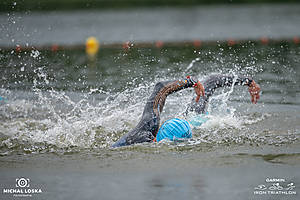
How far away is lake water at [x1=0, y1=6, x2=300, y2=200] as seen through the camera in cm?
618

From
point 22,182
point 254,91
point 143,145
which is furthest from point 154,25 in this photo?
point 22,182

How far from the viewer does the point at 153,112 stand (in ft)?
24.4

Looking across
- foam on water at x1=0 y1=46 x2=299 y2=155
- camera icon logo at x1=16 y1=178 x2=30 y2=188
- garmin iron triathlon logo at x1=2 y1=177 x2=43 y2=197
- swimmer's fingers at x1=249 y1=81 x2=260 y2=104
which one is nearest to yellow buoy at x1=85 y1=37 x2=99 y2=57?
foam on water at x1=0 y1=46 x2=299 y2=155

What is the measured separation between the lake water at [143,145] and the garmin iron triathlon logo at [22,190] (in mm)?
40

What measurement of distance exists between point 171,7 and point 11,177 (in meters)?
25.1

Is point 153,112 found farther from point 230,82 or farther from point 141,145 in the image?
point 230,82

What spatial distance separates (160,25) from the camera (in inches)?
958

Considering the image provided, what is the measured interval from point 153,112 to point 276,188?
7.77 ft

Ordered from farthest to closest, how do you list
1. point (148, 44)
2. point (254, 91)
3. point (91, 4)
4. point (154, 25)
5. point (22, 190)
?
point (91, 4)
point (154, 25)
point (148, 44)
point (254, 91)
point (22, 190)

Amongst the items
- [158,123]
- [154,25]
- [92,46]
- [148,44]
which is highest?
[154,25]

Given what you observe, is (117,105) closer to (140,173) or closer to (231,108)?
(231,108)

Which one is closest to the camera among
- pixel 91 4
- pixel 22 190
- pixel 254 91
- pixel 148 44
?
pixel 22 190

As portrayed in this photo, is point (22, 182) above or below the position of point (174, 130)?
below

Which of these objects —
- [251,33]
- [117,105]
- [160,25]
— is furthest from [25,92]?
[160,25]
